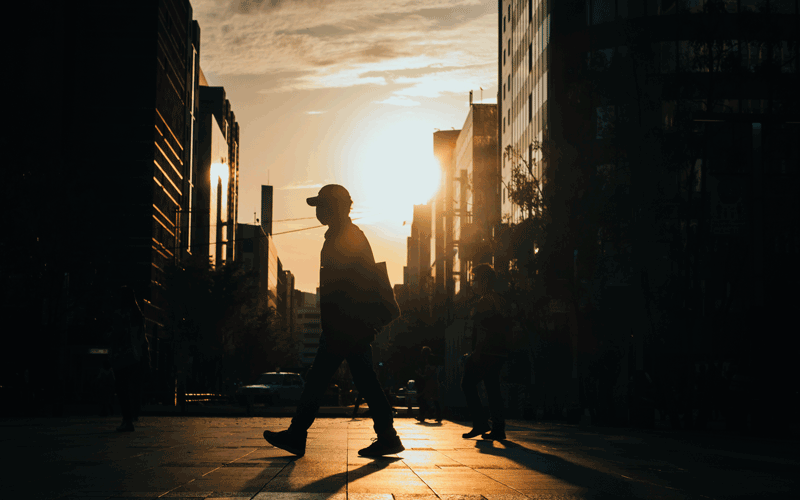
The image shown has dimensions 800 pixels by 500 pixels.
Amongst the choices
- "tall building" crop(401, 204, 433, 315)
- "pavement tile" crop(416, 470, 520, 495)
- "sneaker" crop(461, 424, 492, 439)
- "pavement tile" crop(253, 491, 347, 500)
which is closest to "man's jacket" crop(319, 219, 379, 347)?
"pavement tile" crop(416, 470, 520, 495)

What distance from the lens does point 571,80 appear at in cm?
4244

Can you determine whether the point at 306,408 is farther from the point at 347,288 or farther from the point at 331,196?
the point at 331,196

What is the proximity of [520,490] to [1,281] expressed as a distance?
25913 mm

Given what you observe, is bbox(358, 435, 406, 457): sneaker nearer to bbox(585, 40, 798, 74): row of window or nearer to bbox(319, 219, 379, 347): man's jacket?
bbox(319, 219, 379, 347): man's jacket

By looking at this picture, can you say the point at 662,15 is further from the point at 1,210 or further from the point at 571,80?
the point at 1,210

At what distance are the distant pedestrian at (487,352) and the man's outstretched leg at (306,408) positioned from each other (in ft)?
11.8

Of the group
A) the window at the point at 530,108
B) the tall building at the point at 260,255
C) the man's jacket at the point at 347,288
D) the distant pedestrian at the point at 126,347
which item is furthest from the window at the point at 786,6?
the tall building at the point at 260,255

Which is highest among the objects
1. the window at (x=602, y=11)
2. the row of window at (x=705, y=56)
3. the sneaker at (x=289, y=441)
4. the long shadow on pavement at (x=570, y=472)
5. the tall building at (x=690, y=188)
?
the window at (x=602, y=11)

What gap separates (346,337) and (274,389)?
34.1 m

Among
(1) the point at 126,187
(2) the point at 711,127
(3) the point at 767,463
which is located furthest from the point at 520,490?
(1) the point at 126,187

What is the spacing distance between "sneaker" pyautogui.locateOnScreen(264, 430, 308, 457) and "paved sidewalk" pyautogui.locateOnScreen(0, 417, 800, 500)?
11 centimetres

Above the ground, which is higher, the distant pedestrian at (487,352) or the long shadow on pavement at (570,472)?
the distant pedestrian at (487,352)

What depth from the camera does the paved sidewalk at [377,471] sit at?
5277mm

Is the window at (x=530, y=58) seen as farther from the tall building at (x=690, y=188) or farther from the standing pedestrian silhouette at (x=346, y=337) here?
Result: the standing pedestrian silhouette at (x=346, y=337)
